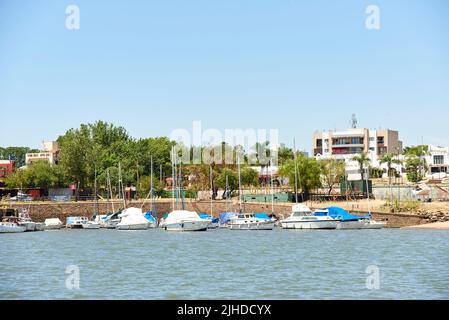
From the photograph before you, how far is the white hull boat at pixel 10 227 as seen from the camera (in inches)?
4286

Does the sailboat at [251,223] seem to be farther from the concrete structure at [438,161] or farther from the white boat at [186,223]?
the concrete structure at [438,161]

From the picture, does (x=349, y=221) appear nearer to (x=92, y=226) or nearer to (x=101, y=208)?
(x=92, y=226)

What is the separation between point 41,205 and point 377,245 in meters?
78.4

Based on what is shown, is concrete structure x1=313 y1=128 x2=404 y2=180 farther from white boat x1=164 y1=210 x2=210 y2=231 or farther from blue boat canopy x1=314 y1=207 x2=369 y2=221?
white boat x1=164 y1=210 x2=210 y2=231

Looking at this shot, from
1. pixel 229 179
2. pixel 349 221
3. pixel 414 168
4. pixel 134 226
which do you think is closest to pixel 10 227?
pixel 134 226

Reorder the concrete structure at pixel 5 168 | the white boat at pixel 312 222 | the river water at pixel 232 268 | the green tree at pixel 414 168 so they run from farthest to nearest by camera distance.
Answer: the concrete structure at pixel 5 168 → the green tree at pixel 414 168 → the white boat at pixel 312 222 → the river water at pixel 232 268

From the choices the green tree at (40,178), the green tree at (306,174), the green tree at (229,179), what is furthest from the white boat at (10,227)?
the green tree at (306,174)

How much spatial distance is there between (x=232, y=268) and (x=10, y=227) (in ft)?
211

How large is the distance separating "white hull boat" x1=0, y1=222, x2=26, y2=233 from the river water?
2178 cm

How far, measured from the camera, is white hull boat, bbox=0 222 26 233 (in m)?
109

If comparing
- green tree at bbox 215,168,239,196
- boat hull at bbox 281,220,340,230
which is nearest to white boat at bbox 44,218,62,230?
green tree at bbox 215,168,239,196

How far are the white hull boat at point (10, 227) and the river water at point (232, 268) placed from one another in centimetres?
2178
